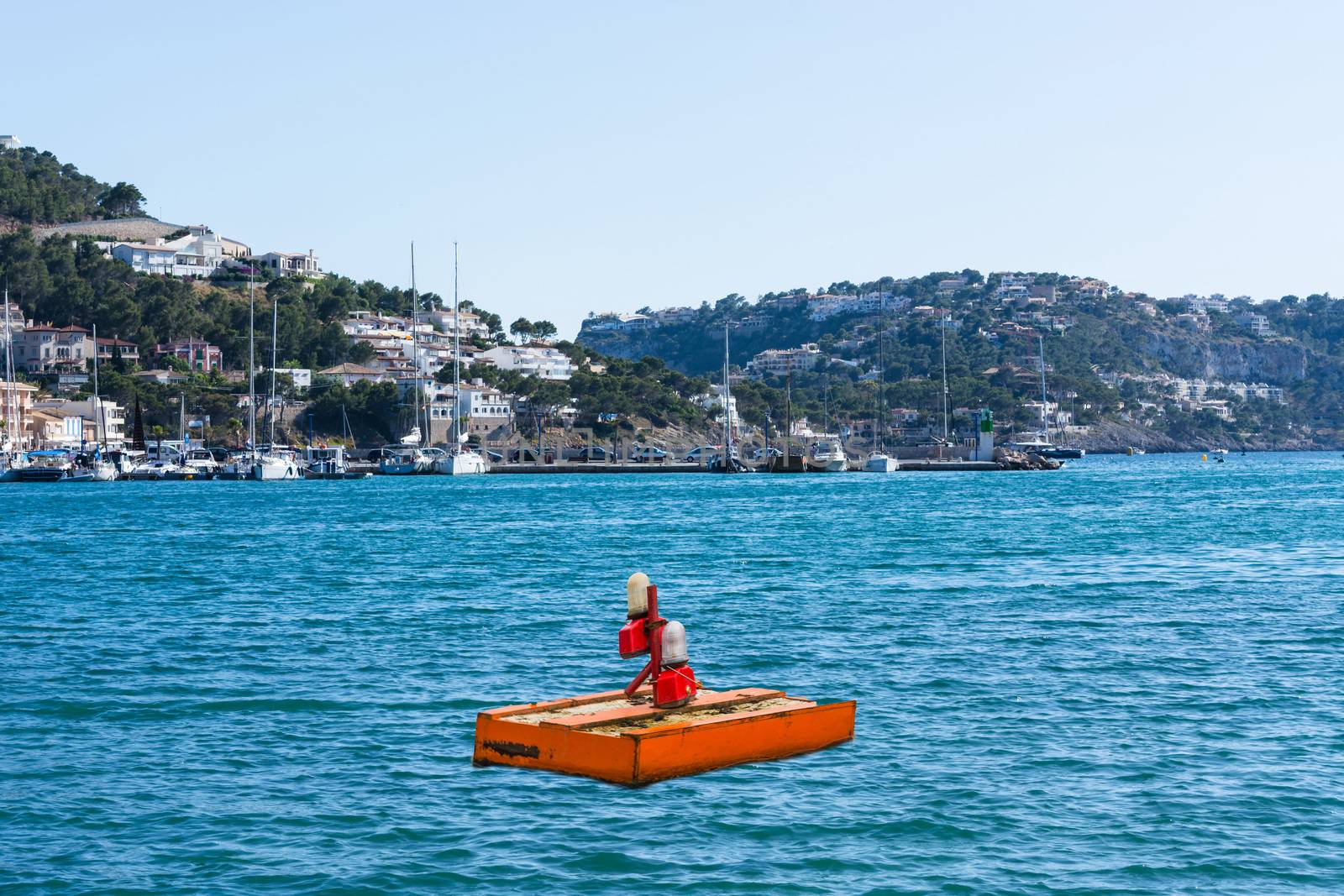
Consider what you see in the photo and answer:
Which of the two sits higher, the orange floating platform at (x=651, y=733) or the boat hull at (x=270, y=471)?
the boat hull at (x=270, y=471)

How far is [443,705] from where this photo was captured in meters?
19.4

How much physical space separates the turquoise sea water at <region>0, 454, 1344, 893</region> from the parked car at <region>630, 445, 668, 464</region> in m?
128

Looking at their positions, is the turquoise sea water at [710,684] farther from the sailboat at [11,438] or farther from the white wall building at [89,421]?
the white wall building at [89,421]

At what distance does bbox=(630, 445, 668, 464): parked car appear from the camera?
174 m

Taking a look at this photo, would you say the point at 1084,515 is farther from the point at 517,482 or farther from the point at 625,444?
the point at 625,444

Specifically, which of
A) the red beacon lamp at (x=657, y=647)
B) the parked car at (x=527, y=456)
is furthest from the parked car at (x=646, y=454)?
the red beacon lamp at (x=657, y=647)

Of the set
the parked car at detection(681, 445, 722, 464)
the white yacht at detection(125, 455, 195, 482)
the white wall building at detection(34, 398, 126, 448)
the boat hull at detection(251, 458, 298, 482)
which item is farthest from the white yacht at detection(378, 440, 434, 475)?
the parked car at detection(681, 445, 722, 464)

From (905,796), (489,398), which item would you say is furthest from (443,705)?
(489,398)

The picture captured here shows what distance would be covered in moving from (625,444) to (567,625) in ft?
494

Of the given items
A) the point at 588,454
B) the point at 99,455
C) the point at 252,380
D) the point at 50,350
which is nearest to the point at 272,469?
the point at 252,380

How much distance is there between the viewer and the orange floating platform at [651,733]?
48.6 feet

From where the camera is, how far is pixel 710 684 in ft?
68.0

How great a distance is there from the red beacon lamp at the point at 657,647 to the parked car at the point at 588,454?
156 meters

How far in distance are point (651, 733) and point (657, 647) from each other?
1.42 meters
